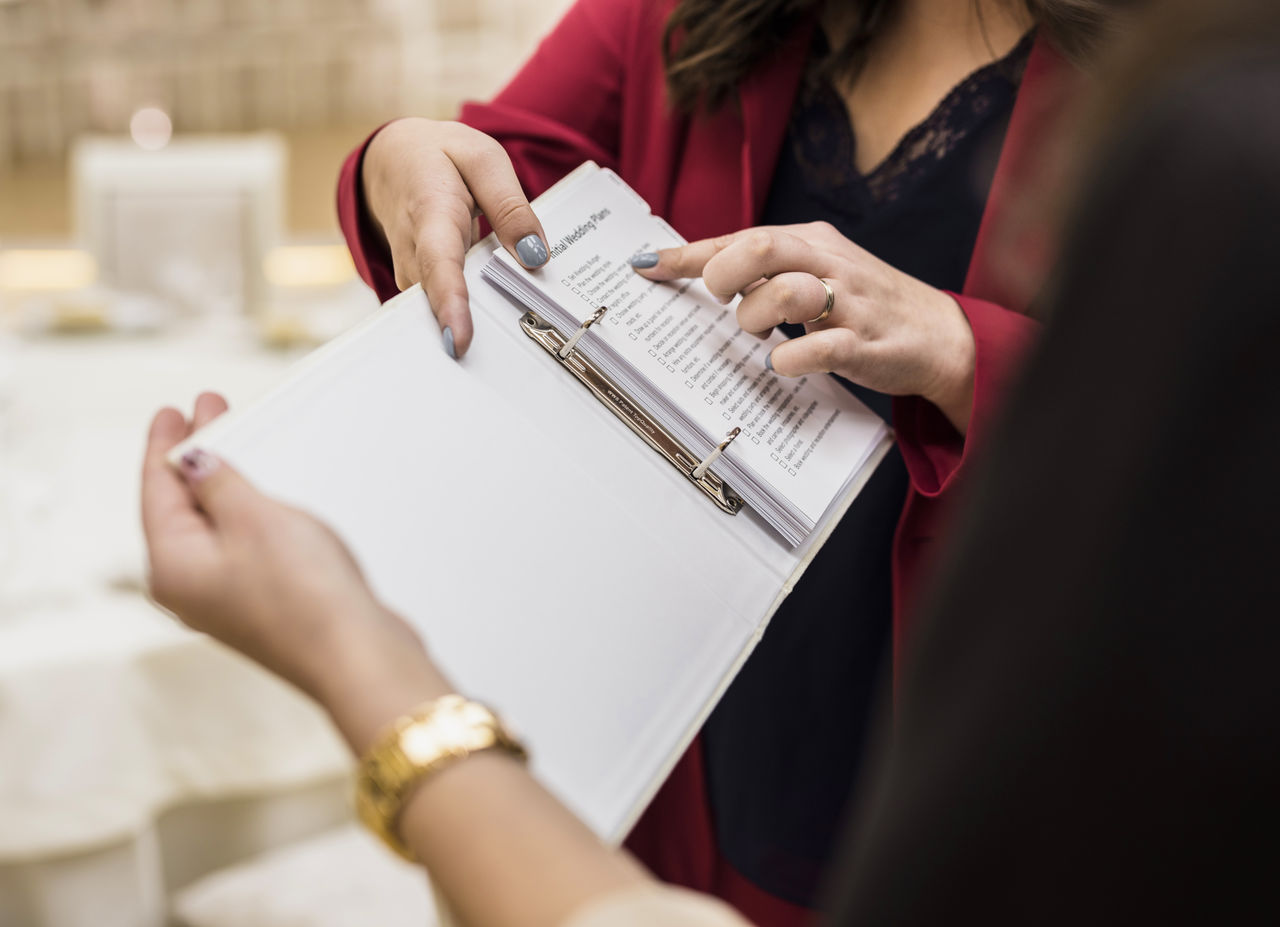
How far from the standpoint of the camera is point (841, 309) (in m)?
0.72

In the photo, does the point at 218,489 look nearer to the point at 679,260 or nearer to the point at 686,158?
the point at 679,260

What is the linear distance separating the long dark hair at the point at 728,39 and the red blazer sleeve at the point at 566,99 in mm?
48

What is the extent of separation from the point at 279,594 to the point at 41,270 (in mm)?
4265

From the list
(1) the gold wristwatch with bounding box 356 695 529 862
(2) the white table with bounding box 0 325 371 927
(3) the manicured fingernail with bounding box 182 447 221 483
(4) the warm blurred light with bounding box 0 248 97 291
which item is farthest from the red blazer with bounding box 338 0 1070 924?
→ (4) the warm blurred light with bounding box 0 248 97 291

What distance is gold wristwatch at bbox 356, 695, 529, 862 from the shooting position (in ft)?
1.37

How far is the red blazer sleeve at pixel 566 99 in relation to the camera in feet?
3.01

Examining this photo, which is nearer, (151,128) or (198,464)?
(198,464)

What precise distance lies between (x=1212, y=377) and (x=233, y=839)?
194 centimetres

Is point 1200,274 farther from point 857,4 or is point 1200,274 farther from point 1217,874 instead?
point 857,4

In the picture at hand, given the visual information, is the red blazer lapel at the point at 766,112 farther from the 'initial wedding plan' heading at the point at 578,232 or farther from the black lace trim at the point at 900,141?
the 'initial wedding plan' heading at the point at 578,232

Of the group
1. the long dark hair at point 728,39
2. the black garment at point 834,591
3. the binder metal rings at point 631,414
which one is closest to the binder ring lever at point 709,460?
the binder metal rings at point 631,414

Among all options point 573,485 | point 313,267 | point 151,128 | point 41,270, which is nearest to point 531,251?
point 573,485

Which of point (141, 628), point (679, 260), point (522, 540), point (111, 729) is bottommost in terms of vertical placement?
point (111, 729)

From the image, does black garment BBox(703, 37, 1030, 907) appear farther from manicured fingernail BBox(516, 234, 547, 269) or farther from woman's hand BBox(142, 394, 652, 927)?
woman's hand BBox(142, 394, 652, 927)
